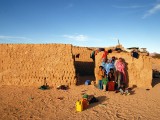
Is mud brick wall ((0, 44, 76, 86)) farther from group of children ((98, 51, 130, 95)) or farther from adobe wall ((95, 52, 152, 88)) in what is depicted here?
adobe wall ((95, 52, 152, 88))

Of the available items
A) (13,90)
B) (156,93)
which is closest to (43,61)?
(13,90)

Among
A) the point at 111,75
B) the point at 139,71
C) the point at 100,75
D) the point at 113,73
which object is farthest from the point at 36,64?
the point at 139,71

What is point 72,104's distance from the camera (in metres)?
9.55

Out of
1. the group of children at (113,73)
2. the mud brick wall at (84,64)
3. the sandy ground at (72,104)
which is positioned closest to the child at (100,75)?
the group of children at (113,73)

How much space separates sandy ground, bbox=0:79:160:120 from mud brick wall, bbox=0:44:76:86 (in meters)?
0.74

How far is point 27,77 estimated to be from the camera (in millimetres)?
12992

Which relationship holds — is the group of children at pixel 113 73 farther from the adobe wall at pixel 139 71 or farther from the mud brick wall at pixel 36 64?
the mud brick wall at pixel 36 64

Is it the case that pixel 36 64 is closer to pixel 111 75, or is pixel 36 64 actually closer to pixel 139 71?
pixel 111 75

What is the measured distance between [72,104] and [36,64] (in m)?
4.74

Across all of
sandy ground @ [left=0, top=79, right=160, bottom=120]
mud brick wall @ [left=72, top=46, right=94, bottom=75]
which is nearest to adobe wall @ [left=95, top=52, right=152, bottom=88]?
sandy ground @ [left=0, top=79, right=160, bottom=120]

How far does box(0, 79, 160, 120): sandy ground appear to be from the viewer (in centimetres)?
811

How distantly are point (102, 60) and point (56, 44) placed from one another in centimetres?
311

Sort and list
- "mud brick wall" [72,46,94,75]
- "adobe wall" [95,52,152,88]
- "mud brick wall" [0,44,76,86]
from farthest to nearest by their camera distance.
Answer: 1. "mud brick wall" [72,46,94,75]
2. "mud brick wall" [0,44,76,86]
3. "adobe wall" [95,52,152,88]

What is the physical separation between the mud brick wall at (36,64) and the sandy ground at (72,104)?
2.42ft
